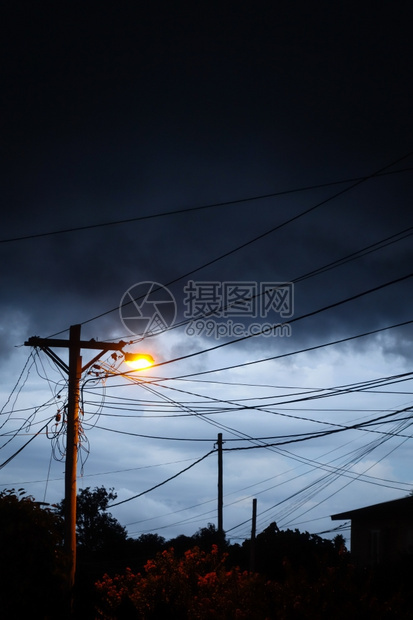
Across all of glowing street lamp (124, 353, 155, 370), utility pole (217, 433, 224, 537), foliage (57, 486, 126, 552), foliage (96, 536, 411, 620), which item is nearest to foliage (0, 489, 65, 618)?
foliage (96, 536, 411, 620)

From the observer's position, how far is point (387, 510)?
32594 millimetres

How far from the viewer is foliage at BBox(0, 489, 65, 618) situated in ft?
49.7

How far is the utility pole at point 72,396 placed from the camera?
64.9 ft

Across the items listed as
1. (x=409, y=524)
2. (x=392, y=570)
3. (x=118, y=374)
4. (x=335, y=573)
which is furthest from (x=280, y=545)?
(x=335, y=573)

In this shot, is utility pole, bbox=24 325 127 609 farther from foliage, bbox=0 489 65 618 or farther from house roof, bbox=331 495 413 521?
house roof, bbox=331 495 413 521

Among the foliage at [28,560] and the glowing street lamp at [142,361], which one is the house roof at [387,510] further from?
the foliage at [28,560]

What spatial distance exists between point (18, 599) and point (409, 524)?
20909 mm

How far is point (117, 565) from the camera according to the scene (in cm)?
5500

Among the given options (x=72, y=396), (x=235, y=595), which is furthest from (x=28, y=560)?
(x=72, y=396)

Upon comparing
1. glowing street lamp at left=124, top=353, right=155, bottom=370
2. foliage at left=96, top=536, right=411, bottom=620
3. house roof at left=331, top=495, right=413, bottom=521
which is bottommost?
foliage at left=96, top=536, right=411, bottom=620

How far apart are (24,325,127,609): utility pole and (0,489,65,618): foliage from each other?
2.62 m

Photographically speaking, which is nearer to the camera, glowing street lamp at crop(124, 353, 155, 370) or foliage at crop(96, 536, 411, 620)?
foliage at crop(96, 536, 411, 620)

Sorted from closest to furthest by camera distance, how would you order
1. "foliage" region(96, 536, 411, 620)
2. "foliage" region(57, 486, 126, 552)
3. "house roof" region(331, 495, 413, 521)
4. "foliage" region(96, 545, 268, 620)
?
"foliage" region(96, 536, 411, 620)
"foliage" region(96, 545, 268, 620)
"house roof" region(331, 495, 413, 521)
"foliage" region(57, 486, 126, 552)

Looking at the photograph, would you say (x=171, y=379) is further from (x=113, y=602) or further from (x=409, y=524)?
(x=409, y=524)
